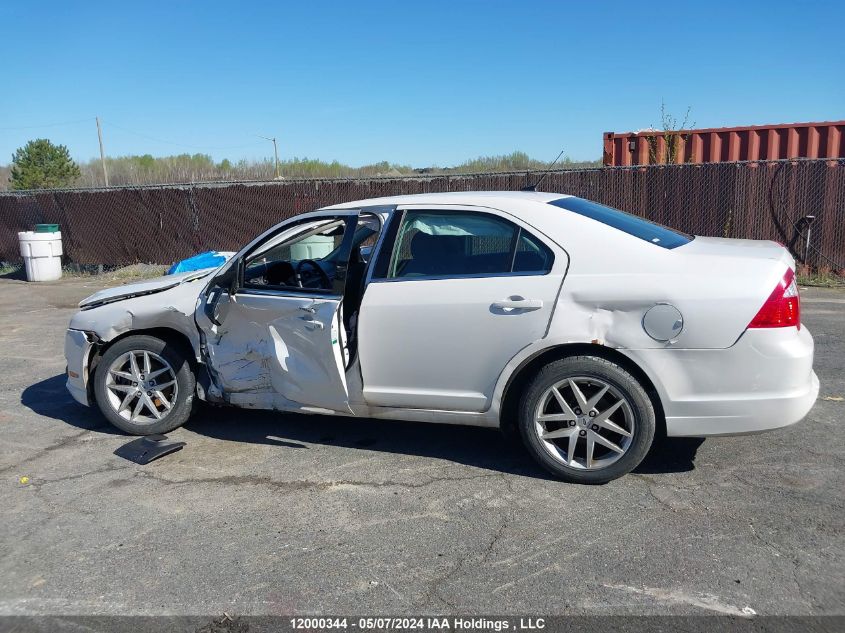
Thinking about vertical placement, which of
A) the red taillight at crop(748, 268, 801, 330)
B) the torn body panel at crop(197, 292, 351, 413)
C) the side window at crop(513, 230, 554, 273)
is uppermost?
the side window at crop(513, 230, 554, 273)

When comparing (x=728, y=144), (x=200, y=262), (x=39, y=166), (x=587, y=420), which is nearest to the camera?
(x=587, y=420)

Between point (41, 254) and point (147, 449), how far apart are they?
40.9ft

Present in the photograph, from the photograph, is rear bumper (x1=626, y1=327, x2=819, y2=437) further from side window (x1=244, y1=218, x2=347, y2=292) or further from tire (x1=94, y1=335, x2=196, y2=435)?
tire (x1=94, y1=335, x2=196, y2=435)

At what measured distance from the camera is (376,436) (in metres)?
5.13

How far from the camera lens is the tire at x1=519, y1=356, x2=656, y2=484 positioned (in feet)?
13.1

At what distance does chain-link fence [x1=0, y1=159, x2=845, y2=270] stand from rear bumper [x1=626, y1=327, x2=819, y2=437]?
8.96m

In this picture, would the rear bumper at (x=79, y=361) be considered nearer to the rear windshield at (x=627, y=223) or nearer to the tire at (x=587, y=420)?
the tire at (x=587, y=420)

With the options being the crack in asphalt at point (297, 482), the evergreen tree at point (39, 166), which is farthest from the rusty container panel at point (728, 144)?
the evergreen tree at point (39, 166)

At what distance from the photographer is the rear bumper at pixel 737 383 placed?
12.5 feet

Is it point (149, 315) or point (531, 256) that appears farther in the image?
point (149, 315)

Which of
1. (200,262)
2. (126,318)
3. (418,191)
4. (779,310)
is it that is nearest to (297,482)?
(126,318)

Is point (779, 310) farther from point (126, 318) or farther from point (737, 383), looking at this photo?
point (126, 318)

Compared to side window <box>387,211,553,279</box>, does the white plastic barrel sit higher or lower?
lower

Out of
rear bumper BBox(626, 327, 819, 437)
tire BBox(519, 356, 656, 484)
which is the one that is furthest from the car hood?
rear bumper BBox(626, 327, 819, 437)
